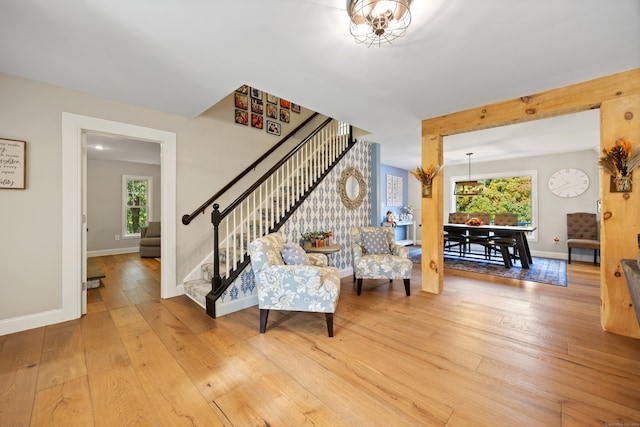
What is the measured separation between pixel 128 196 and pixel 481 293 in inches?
332

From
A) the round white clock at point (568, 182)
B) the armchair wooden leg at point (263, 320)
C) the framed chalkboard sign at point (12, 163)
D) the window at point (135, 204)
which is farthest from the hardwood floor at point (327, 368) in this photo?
the window at point (135, 204)

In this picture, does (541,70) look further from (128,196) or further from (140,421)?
(128,196)

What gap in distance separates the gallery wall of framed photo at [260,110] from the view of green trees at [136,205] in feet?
16.6

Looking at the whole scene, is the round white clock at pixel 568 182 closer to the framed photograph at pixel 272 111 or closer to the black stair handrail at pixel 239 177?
the black stair handrail at pixel 239 177

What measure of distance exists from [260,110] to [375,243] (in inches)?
112

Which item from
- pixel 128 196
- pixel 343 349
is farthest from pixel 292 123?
pixel 128 196

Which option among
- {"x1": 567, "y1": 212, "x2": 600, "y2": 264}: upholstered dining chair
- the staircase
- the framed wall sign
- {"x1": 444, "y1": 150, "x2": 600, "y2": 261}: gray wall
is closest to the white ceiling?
the staircase

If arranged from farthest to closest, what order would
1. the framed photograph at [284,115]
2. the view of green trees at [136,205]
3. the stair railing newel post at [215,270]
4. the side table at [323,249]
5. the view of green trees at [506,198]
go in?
the view of green trees at [136,205] < the view of green trees at [506,198] < the framed photograph at [284,115] < the side table at [323,249] < the stair railing newel post at [215,270]

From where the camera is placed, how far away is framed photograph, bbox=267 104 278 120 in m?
4.30

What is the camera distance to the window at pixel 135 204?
6.90m

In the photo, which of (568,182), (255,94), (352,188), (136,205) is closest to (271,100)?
(255,94)

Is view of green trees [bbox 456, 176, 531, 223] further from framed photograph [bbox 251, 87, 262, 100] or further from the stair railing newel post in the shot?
the stair railing newel post

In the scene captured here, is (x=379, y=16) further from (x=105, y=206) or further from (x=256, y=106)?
(x=105, y=206)

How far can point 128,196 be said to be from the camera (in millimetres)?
6996
